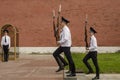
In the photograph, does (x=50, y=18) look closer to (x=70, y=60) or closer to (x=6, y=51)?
(x=6, y=51)

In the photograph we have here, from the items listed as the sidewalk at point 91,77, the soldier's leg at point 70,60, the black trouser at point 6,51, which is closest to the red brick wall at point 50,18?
the black trouser at point 6,51

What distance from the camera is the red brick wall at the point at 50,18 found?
34594 millimetres

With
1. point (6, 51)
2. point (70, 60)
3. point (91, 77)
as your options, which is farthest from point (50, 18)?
point (70, 60)

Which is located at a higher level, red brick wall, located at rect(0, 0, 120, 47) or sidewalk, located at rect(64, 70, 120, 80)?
red brick wall, located at rect(0, 0, 120, 47)

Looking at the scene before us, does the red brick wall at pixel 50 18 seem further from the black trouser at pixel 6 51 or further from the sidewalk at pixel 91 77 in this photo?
the sidewalk at pixel 91 77

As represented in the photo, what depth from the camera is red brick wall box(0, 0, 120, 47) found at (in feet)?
113

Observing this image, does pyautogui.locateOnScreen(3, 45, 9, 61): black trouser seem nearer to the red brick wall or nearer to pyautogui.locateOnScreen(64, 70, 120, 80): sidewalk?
pyautogui.locateOnScreen(64, 70, 120, 80): sidewalk

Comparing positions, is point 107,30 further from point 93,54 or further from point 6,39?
point 93,54

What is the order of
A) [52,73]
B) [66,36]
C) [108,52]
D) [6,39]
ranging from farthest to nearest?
[108,52] → [6,39] → [52,73] → [66,36]

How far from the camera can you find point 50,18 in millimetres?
34750

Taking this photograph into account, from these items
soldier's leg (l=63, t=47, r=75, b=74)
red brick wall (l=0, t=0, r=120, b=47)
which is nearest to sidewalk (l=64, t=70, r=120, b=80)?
soldier's leg (l=63, t=47, r=75, b=74)

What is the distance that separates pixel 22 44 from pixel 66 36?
749 inches

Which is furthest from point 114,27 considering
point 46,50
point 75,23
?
point 46,50

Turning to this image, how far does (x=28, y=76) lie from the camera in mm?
17000
